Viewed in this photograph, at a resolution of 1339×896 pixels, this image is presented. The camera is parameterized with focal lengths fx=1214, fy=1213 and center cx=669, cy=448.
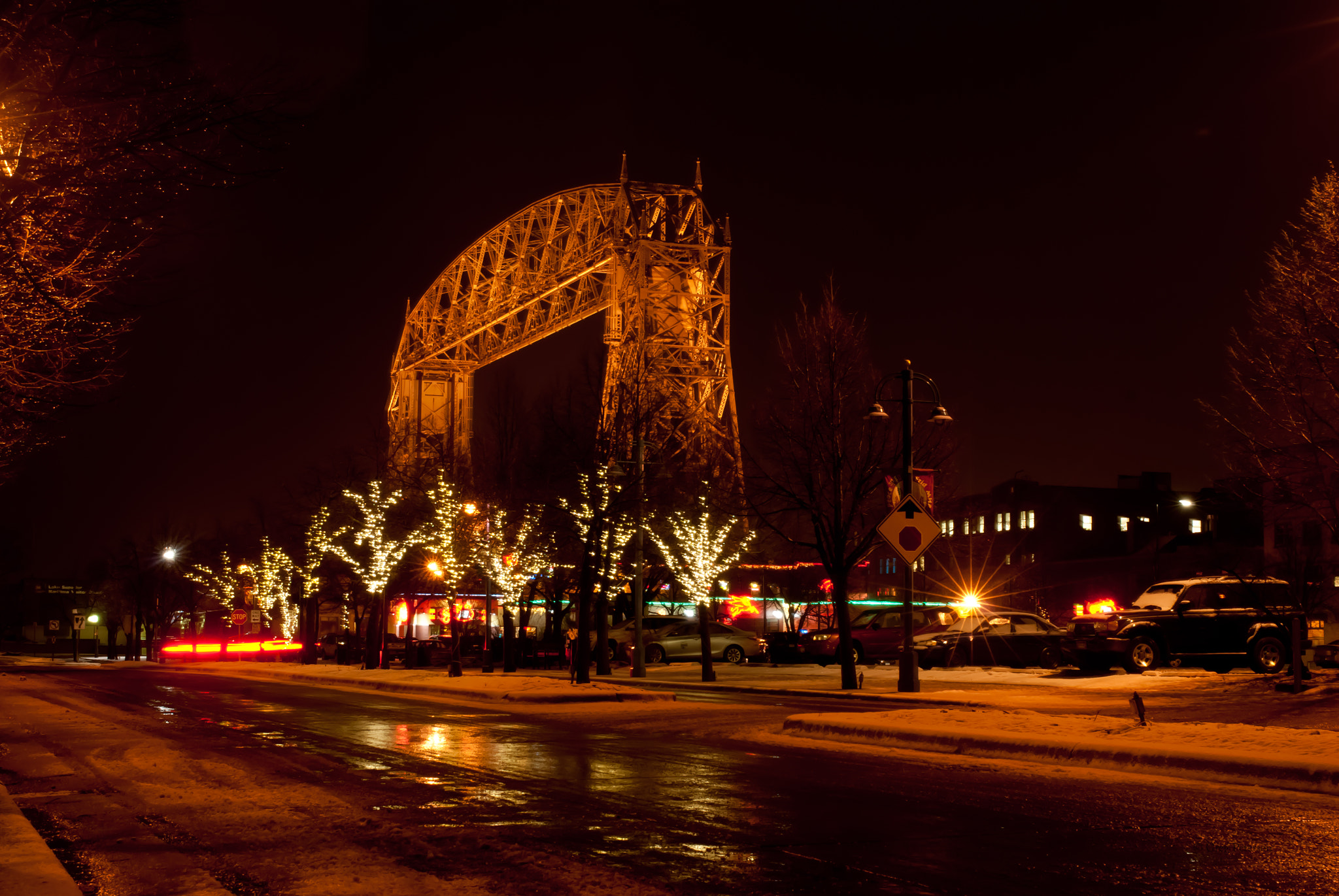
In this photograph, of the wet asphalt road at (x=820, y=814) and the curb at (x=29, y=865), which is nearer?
the curb at (x=29, y=865)

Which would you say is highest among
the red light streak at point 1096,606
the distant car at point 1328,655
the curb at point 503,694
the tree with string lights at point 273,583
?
the tree with string lights at point 273,583

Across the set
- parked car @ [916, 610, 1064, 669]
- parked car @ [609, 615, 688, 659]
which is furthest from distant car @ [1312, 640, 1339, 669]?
parked car @ [609, 615, 688, 659]

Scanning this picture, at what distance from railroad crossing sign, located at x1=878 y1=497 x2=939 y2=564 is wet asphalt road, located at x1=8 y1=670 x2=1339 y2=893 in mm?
6832

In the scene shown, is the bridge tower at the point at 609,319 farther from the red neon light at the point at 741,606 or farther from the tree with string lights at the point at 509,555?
the red neon light at the point at 741,606

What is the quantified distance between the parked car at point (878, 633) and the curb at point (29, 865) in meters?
26.9

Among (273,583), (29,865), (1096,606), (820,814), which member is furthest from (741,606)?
(29,865)

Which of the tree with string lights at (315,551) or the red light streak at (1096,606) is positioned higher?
the tree with string lights at (315,551)

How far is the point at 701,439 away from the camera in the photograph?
46.6 m

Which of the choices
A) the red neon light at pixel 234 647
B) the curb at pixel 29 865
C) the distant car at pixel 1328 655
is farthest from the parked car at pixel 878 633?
the red neon light at pixel 234 647

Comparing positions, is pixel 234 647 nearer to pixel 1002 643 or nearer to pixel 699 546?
pixel 699 546

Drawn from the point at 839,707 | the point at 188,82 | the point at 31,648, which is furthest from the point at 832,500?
the point at 31,648

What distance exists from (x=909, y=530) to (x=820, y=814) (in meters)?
12.3

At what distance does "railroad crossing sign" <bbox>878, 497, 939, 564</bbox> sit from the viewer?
2055 centimetres

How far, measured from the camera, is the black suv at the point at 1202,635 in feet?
79.7
